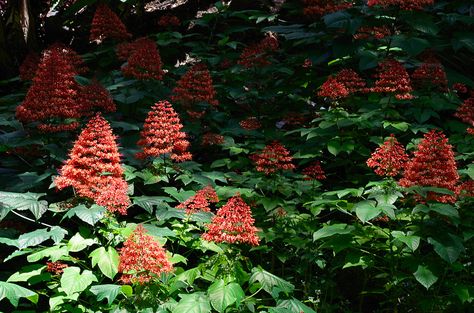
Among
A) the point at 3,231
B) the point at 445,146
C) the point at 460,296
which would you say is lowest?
the point at 460,296

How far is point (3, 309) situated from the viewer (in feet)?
11.9

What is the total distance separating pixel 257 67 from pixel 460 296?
113 inches

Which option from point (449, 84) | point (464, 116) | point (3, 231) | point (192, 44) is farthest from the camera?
point (192, 44)

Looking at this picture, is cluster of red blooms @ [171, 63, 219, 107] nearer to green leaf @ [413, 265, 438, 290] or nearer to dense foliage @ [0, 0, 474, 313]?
dense foliage @ [0, 0, 474, 313]

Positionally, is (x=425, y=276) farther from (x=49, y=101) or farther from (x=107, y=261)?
(x=49, y=101)

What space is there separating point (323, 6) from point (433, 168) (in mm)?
3097

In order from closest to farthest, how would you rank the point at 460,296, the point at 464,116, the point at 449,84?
the point at 460,296 → the point at 464,116 → the point at 449,84

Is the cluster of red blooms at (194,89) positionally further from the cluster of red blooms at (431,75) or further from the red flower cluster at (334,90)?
the cluster of red blooms at (431,75)

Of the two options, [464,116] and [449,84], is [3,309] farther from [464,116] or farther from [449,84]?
[449,84]

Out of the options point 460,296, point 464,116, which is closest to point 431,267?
point 460,296

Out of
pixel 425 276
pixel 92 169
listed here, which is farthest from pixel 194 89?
pixel 425 276

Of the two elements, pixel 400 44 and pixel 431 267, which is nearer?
pixel 431 267

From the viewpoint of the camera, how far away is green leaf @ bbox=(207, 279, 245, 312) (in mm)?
2596

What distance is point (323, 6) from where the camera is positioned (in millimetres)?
5656
